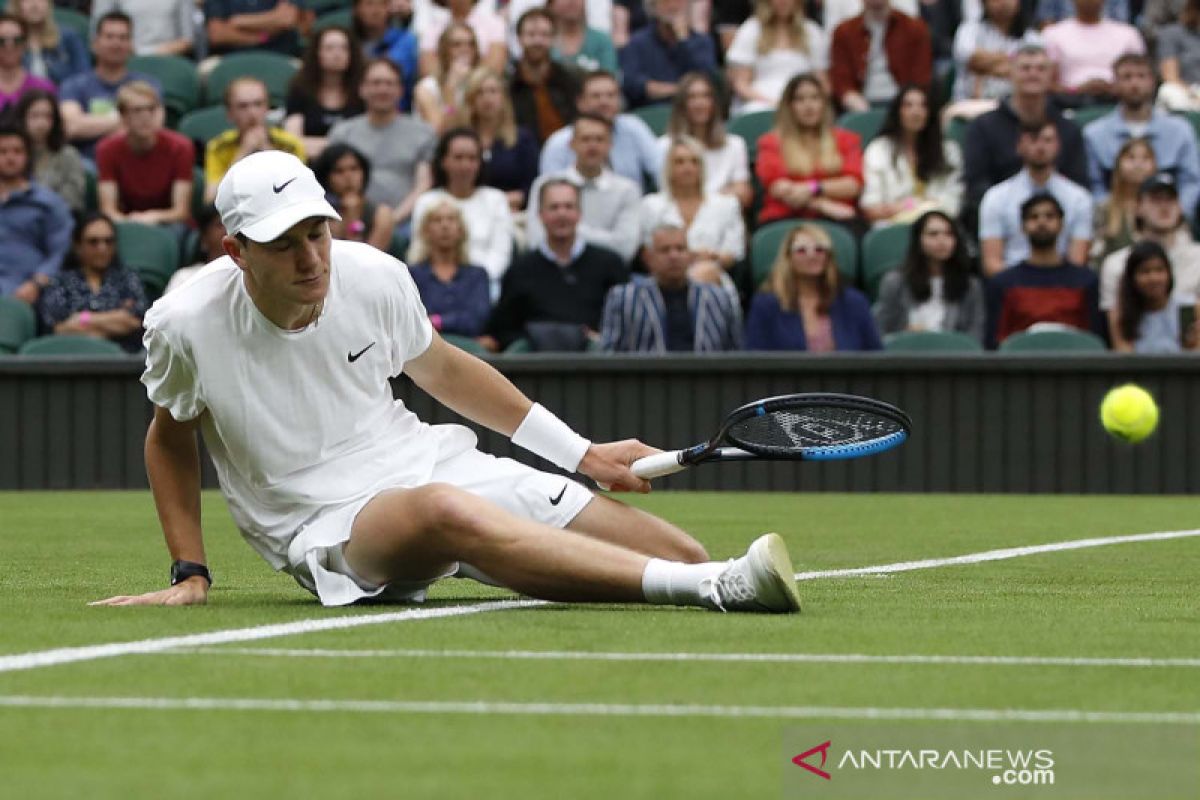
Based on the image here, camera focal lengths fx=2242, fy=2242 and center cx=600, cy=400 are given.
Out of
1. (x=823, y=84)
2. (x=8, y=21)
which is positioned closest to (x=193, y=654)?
(x=823, y=84)

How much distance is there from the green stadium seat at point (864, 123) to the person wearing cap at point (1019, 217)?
4.57 feet

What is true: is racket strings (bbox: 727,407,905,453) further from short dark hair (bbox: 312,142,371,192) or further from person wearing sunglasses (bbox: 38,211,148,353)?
person wearing sunglasses (bbox: 38,211,148,353)

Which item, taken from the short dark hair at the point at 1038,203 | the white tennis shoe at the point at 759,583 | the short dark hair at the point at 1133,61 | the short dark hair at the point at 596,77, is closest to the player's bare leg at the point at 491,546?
the white tennis shoe at the point at 759,583

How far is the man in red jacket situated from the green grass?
26.0 ft

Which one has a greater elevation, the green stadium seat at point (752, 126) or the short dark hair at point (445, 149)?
the green stadium seat at point (752, 126)

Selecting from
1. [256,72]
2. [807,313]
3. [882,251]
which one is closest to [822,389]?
[807,313]

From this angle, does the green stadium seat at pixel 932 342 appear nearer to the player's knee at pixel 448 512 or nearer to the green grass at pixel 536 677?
the green grass at pixel 536 677

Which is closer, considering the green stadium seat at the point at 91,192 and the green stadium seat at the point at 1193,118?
the green stadium seat at the point at 1193,118

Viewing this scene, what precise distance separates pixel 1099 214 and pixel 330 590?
940 cm

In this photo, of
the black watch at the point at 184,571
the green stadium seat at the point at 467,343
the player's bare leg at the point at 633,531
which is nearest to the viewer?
the black watch at the point at 184,571

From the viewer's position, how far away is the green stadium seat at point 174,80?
16.8m

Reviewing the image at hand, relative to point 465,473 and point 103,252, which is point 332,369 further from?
point 103,252

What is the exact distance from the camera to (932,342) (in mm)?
13523

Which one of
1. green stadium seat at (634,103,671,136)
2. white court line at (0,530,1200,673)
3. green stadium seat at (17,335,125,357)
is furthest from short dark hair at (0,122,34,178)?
white court line at (0,530,1200,673)
